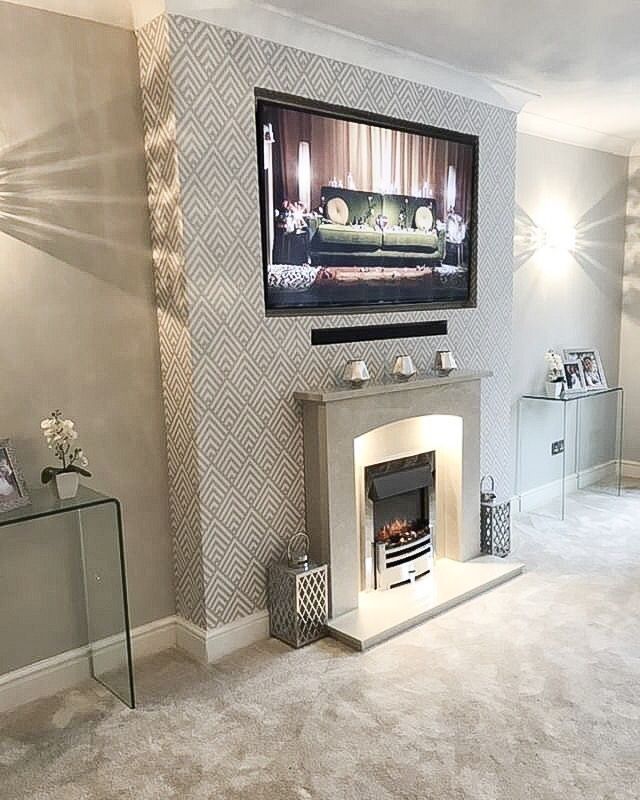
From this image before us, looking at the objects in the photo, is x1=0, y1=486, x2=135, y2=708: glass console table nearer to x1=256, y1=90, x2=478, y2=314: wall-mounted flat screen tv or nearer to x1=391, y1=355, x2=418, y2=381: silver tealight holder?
x1=256, y1=90, x2=478, y2=314: wall-mounted flat screen tv

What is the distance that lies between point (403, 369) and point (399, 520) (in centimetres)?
79

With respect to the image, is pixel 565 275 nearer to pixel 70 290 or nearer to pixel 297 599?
pixel 297 599

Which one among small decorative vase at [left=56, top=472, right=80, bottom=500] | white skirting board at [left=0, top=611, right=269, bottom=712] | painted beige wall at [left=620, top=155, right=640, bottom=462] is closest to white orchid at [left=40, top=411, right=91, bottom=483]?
small decorative vase at [left=56, top=472, right=80, bottom=500]

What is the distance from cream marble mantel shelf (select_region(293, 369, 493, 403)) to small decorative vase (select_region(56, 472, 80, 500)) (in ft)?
3.27

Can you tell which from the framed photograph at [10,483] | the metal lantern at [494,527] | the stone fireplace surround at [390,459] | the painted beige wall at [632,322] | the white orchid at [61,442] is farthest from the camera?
the painted beige wall at [632,322]

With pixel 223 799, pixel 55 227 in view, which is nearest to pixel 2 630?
pixel 223 799

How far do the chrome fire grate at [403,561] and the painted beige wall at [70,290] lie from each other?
1.14 metres

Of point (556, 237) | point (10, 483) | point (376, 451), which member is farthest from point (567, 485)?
point (10, 483)

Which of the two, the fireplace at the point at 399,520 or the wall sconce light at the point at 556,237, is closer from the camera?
the fireplace at the point at 399,520

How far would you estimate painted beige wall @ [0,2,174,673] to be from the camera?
8.01 ft

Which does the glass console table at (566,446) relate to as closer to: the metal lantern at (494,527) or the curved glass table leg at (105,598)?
the metal lantern at (494,527)

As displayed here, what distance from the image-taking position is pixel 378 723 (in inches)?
93.3

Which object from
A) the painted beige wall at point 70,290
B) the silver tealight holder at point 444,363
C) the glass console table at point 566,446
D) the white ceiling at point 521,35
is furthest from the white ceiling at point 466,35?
the glass console table at point 566,446

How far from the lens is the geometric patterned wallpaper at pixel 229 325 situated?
262cm
